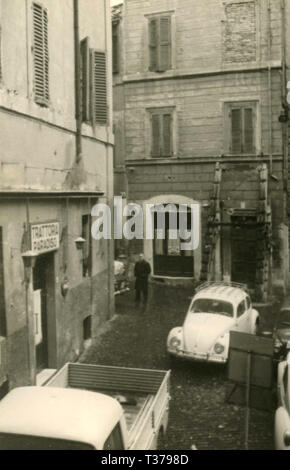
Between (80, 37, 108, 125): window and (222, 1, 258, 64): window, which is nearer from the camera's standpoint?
(80, 37, 108, 125): window

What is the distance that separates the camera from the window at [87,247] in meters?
13.5

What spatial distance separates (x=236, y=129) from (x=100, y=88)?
7.68 metres

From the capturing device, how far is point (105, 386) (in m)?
8.29

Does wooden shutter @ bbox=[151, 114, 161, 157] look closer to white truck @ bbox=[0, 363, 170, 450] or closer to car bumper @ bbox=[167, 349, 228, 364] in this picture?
car bumper @ bbox=[167, 349, 228, 364]

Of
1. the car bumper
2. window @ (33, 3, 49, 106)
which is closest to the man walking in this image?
the car bumper

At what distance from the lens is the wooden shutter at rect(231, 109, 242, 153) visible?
1983 centimetres

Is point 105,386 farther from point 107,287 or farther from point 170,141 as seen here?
point 170,141

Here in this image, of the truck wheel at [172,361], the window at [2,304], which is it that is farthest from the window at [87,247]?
the window at [2,304]

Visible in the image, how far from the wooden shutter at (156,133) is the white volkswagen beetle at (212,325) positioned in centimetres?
899

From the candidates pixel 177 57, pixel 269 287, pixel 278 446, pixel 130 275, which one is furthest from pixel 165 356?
pixel 177 57

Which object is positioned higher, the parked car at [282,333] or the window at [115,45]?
the window at [115,45]

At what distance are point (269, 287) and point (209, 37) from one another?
32.0 ft

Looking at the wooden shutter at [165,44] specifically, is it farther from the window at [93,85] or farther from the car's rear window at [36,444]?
the car's rear window at [36,444]

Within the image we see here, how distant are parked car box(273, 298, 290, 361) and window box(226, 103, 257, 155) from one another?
27.7 ft
